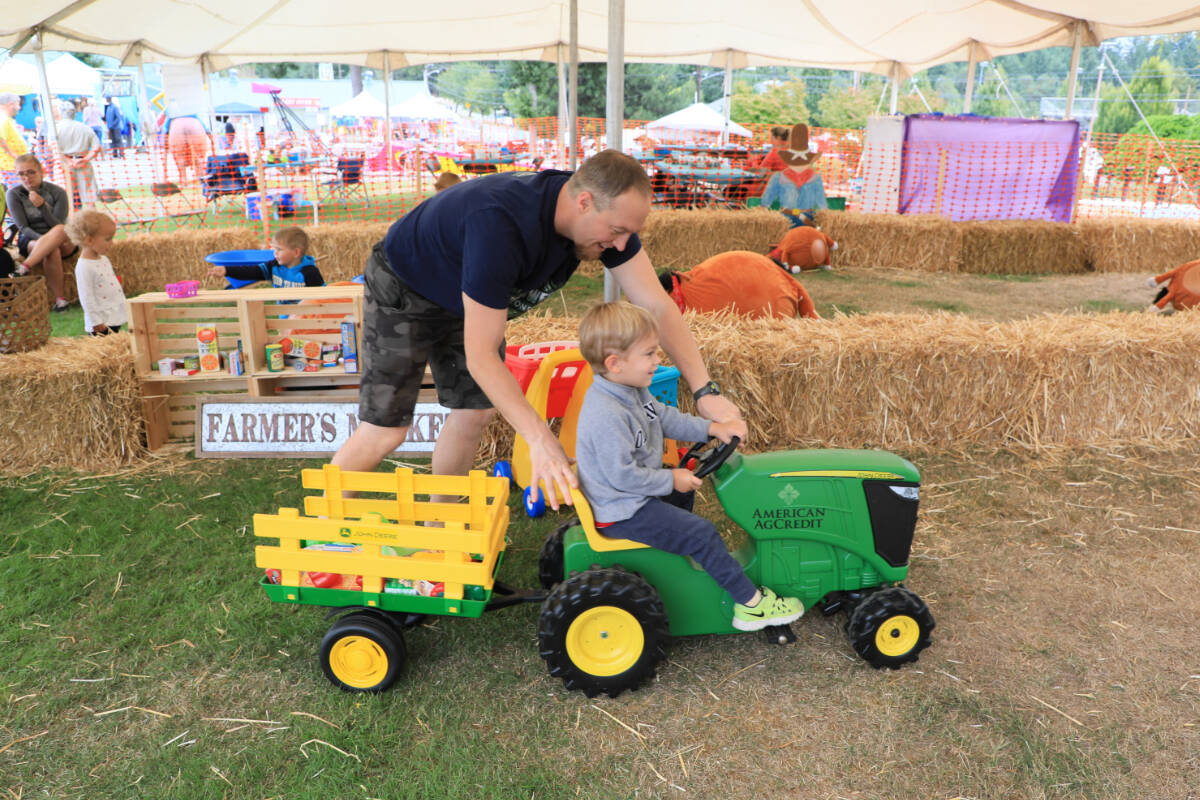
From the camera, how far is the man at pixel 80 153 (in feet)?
40.4

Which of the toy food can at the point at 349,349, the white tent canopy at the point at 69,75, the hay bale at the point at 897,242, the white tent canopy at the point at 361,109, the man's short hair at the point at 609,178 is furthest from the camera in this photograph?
the white tent canopy at the point at 361,109

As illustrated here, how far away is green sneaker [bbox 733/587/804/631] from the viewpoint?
290cm

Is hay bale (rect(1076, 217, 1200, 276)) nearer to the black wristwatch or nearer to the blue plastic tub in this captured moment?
the blue plastic tub

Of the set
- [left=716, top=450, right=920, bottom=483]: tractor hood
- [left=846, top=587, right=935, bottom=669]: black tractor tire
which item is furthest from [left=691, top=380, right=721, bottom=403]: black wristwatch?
[left=846, top=587, right=935, bottom=669]: black tractor tire

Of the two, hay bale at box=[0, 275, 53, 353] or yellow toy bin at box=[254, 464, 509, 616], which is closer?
yellow toy bin at box=[254, 464, 509, 616]

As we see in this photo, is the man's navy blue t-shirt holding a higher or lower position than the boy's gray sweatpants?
higher

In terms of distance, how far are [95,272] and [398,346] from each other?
15.7ft

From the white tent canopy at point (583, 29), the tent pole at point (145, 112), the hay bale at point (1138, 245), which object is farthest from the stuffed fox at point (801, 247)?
the tent pole at point (145, 112)

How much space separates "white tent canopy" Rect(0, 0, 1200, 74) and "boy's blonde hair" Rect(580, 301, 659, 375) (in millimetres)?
10007

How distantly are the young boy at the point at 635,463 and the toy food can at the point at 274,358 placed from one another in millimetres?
2861

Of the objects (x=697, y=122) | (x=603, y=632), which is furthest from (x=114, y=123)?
(x=603, y=632)

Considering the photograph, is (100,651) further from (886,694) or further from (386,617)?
(886,694)

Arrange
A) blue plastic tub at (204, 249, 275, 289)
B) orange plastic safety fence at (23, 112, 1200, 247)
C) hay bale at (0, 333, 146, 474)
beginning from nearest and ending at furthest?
hay bale at (0, 333, 146, 474)
blue plastic tub at (204, 249, 275, 289)
orange plastic safety fence at (23, 112, 1200, 247)

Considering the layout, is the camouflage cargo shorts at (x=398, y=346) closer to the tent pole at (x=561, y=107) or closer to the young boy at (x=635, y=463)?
the young boy at (x=635, y=463)
